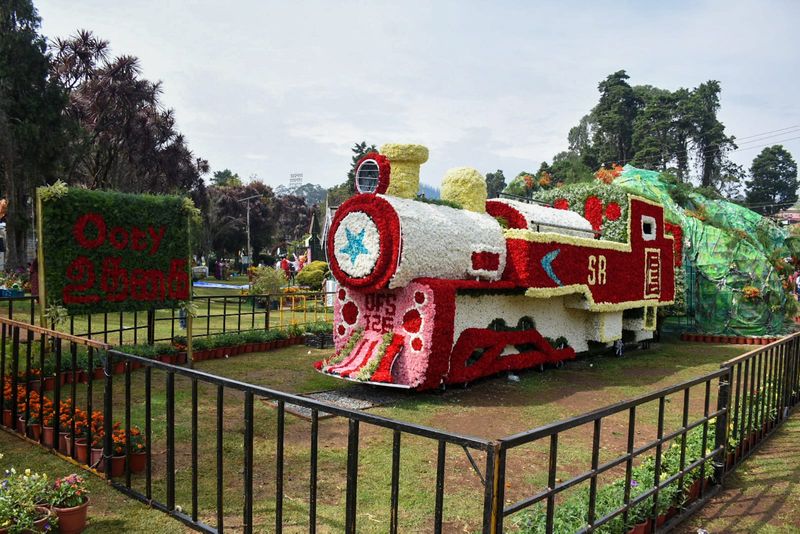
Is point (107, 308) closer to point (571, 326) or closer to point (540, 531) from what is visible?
point (540, 531)

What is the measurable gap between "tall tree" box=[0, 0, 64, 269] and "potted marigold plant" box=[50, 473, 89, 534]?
21913 mm

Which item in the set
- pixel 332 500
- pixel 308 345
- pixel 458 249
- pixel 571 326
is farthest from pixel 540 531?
pixel 308 345

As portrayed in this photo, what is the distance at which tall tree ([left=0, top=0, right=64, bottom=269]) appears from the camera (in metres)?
21.8

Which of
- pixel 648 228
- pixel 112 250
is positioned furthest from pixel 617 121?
pixel 112 250

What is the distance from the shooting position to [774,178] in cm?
6731

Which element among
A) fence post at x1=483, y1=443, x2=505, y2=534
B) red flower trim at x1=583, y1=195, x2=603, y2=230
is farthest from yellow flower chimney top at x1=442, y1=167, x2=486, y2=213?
fence post at x1=483, y1=443, x2=505, y2=534

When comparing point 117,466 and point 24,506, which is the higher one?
point 24,506

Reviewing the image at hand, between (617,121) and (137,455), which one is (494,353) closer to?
(137,455)

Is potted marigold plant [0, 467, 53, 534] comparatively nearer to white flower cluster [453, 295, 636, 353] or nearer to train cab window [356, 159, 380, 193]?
white flower cluster [453, 295, 636, 353]

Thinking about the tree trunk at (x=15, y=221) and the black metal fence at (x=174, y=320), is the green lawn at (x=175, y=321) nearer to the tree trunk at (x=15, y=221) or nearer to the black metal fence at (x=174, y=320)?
the black metal fence at (x=174, y=320)

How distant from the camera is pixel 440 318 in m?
9.49

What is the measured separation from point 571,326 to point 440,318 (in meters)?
5.20

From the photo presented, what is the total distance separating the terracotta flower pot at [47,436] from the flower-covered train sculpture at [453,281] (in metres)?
4.57

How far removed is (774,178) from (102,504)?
78.7 meters
